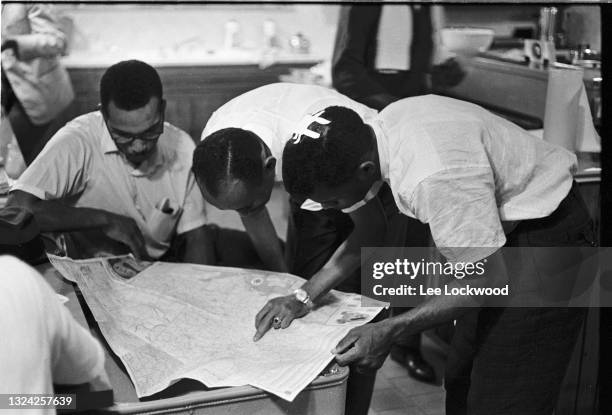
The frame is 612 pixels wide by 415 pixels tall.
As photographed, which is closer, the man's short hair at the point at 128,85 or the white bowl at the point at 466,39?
the man's short hair at the point at 128,85

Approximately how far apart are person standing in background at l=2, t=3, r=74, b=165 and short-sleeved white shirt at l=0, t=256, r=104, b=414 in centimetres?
47

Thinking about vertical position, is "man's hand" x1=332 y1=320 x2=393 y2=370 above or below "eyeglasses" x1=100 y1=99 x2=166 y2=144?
below

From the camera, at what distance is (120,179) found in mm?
1505

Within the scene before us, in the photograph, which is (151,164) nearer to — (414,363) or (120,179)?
(120,179)

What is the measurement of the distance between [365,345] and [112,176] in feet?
2.06

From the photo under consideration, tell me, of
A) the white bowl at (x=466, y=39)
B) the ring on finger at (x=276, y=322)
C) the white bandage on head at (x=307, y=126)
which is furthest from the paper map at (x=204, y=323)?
the white bowl at (x=466, y=39)

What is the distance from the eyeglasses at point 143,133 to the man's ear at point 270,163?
229 millimetres

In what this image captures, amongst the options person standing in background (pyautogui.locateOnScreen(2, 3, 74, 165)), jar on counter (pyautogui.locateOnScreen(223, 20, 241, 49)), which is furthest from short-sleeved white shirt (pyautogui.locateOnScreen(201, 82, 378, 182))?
person standing in background (pyautogui.locateOnScreen(2, 3, 74, 165))

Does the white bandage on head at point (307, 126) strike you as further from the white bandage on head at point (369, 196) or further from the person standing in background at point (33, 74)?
the person standing in background at point (33, 74)

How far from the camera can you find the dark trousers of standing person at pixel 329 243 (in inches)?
60.1

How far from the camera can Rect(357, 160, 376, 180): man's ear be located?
1356 mm

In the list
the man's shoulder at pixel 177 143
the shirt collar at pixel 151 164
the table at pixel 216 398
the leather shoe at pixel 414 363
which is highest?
the man's shoulder at pixel 177 143

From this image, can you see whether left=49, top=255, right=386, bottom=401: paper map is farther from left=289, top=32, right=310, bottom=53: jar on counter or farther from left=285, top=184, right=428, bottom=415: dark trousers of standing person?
left=289, top=32, right=310, bottom=53: jar on counter

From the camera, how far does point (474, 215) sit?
127cm
